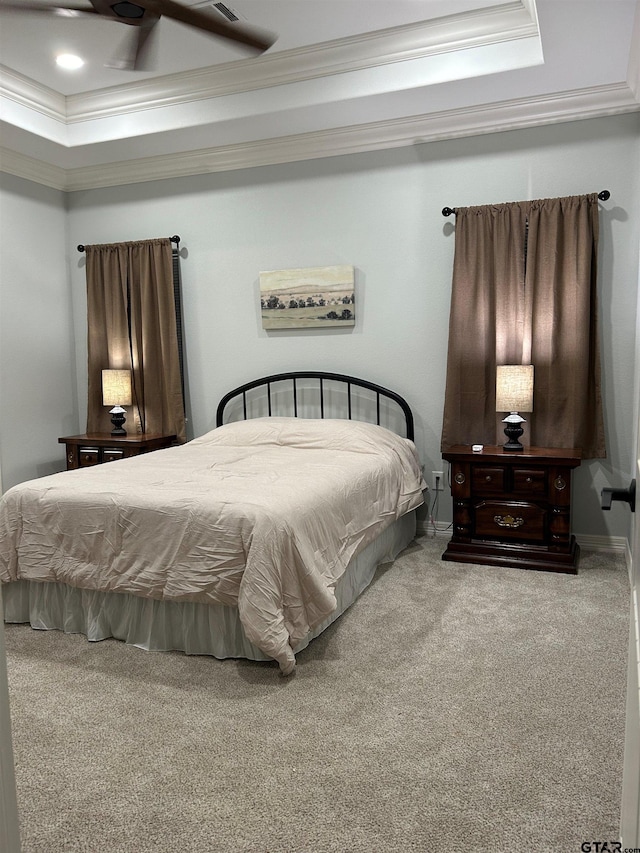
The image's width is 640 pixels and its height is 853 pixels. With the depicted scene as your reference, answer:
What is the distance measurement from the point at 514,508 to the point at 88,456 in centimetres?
316

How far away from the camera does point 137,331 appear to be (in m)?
5.21

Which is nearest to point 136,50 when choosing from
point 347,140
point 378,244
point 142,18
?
point 142,18

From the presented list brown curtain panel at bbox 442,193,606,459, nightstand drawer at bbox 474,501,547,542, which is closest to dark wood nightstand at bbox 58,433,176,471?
brown curtain panel at bbox 442,193,606,459

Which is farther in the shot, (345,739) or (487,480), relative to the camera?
(487,480)

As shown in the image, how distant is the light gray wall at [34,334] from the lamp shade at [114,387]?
61 centimetres

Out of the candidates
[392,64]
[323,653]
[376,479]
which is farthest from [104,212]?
[323,653]

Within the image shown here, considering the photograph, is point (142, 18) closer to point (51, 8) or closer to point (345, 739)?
point (51, 8)

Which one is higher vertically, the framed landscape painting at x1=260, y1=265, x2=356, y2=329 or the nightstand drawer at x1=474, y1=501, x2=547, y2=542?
the framed landscape painting at x1=260, y1=265, x2=356, y2=329

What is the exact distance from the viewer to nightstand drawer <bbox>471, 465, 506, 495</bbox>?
3854 millimetres

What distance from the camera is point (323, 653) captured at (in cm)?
271

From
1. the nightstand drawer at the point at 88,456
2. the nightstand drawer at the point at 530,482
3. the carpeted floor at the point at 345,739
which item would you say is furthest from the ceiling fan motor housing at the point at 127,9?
the nightstand drawer at the point at 88,456

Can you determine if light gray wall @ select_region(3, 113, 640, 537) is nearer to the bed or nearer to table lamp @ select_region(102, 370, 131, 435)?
table lamp @ select_region(102, 370, 131, 435)

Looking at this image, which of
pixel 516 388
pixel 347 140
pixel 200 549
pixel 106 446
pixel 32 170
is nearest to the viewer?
pixel 200 549

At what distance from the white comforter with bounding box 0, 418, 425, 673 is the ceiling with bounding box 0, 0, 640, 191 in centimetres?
201
